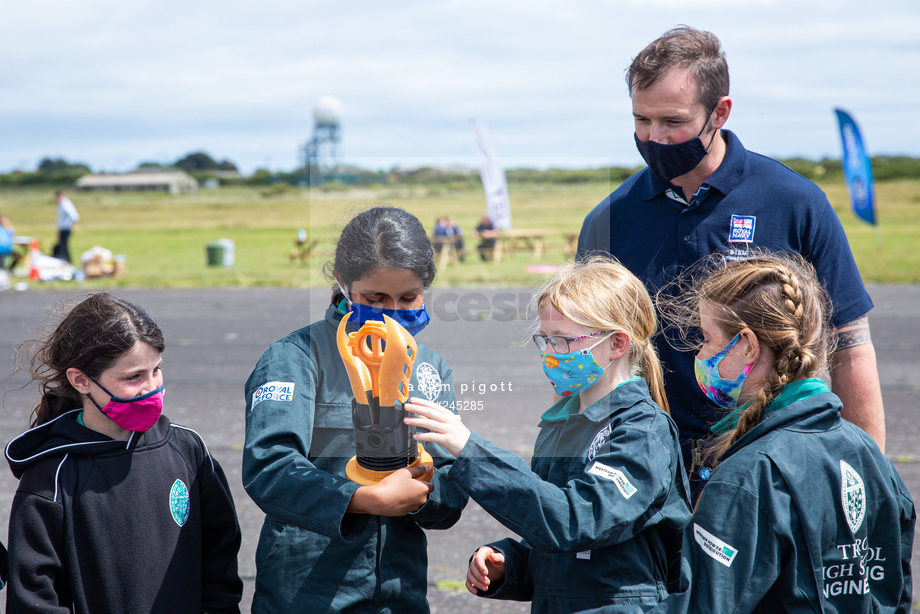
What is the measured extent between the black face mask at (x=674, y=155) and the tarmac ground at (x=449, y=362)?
0.65 metres

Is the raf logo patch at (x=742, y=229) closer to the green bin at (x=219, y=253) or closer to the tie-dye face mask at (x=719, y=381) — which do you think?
the tie-dye face mask at (x=719, y=381)

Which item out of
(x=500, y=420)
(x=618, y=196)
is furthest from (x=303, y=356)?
(x=500, y=420)

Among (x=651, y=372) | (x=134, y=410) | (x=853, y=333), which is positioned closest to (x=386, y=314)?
(x=651, y=372)

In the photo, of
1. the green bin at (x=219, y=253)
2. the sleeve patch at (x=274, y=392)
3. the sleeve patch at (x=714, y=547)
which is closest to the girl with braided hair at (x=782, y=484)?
the sleeve patch at (x=714, y=547)

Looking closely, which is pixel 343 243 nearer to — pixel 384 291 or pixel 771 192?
pixel 384 291

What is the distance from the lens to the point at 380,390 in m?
1.81

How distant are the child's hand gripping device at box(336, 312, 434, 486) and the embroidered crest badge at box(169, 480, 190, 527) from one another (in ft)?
2.78

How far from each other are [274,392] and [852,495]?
1460 millimetres

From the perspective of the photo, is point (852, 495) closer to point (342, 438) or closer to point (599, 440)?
point (599, 440)

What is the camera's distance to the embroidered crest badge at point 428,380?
215 centimetres

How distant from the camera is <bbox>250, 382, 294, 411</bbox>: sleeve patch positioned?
2.01 m

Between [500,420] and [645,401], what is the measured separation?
15.7 ft

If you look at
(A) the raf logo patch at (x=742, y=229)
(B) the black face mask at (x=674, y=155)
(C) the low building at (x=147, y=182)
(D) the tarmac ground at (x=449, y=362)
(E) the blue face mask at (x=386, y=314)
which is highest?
(C) the low building at (x=147, y=182)

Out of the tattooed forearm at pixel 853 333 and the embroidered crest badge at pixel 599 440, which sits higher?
the tattooed forearm at pixel 853 333
